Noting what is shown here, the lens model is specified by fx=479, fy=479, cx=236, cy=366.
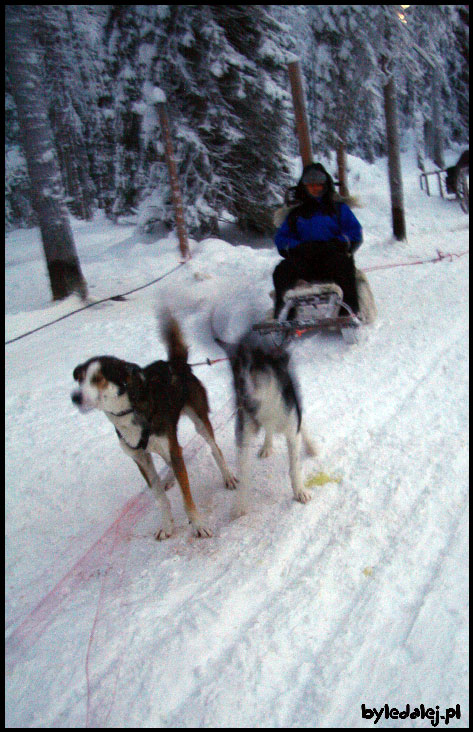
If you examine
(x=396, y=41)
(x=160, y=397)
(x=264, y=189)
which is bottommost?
(x=160, y=397)

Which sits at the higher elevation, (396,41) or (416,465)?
(396,41)

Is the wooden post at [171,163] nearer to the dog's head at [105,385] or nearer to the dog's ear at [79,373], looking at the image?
the dog's head at [105,385]

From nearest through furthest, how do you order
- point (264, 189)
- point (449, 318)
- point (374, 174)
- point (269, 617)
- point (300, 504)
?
point (269, 617)
point (300, 504)
point (449, 318)
point (264, 189)
point (374, 174)

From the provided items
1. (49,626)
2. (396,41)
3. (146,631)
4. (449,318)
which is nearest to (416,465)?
(146,631)

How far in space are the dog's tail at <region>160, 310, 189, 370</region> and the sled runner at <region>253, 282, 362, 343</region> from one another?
202 cm

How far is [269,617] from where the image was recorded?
2.33 metres

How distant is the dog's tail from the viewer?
3320 mm

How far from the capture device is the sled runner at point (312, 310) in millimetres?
5352

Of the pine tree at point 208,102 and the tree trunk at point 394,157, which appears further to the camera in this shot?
the tree trunk at point 394,157

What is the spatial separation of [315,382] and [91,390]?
9.29ft

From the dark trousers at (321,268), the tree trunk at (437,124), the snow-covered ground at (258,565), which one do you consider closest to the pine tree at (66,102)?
the dark trousers at (321,268)

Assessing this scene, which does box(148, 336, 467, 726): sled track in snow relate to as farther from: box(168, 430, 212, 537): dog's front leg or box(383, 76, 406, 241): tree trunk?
box(383, 76, 406, 241): tree trunk

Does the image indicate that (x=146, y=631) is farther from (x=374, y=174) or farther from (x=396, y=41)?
(x=374, y=174)

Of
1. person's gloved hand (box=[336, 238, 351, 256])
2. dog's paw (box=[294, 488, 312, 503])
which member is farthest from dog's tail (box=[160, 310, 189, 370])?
person's gloved hand (box=[336, 238, 351, 256])
